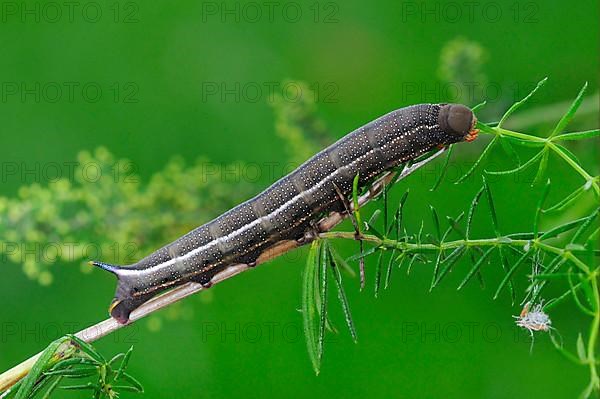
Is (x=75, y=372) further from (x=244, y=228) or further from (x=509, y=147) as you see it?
(x=509, y=147)

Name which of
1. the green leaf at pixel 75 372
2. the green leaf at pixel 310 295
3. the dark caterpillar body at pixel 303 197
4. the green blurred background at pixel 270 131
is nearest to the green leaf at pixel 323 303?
the green leaf at pixel 310 295

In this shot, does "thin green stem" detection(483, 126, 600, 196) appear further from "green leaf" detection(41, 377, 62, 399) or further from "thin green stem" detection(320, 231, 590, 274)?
"green leaf" detection(41, 377, 62, 399)

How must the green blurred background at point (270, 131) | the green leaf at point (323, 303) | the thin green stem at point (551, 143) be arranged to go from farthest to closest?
the green blurred background at point (270, 131) < the green leaf at point (323, 303) < the thin green stem at point (551, 143)

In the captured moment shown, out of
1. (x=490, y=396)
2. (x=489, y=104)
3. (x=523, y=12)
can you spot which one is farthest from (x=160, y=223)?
(x=523, y=12)

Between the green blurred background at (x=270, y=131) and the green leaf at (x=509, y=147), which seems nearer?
the green leaf at (x=509, y=147)

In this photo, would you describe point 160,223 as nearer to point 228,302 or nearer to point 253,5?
point 228,302

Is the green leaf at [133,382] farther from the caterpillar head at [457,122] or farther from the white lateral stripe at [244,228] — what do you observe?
the caterpillar head at [457,122]
